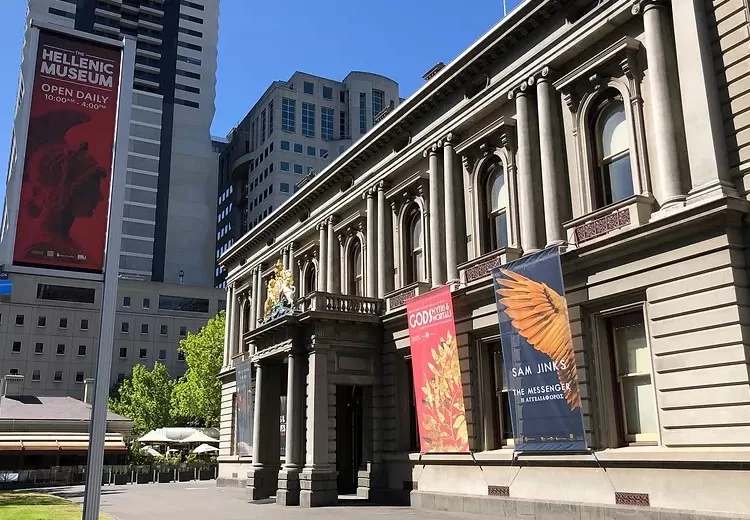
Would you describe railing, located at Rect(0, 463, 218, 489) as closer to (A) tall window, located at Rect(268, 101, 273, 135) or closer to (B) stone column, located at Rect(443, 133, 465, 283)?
(B) stone column, located at Rect(443, 133, 465, 283)

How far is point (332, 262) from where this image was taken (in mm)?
33844

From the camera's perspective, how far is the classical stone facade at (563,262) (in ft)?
50.5

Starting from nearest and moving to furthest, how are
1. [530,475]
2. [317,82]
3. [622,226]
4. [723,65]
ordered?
[723,65]
[622,226]
[530,475]
[317,82]

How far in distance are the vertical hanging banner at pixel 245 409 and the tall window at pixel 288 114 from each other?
73385 millimetres

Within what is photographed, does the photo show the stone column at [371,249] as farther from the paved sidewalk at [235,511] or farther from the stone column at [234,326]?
the stone column at [234,326]

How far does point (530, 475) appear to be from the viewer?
19500mm

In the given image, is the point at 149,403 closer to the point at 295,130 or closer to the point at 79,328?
the point at 79,328

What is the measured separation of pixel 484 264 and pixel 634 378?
6.83m

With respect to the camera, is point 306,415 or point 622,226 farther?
point 306,415

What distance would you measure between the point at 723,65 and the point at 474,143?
30.4ft

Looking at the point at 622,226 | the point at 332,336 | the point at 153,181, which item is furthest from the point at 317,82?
the point at 622,226

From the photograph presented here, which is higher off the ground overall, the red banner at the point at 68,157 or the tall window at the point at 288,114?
the tall window at the point at 288,114

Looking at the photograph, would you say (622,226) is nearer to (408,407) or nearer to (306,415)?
(408,407)

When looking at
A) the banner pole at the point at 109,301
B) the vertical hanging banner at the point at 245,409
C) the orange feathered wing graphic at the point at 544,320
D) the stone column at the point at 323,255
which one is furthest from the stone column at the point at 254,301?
the banner pole at the point at 109,301
